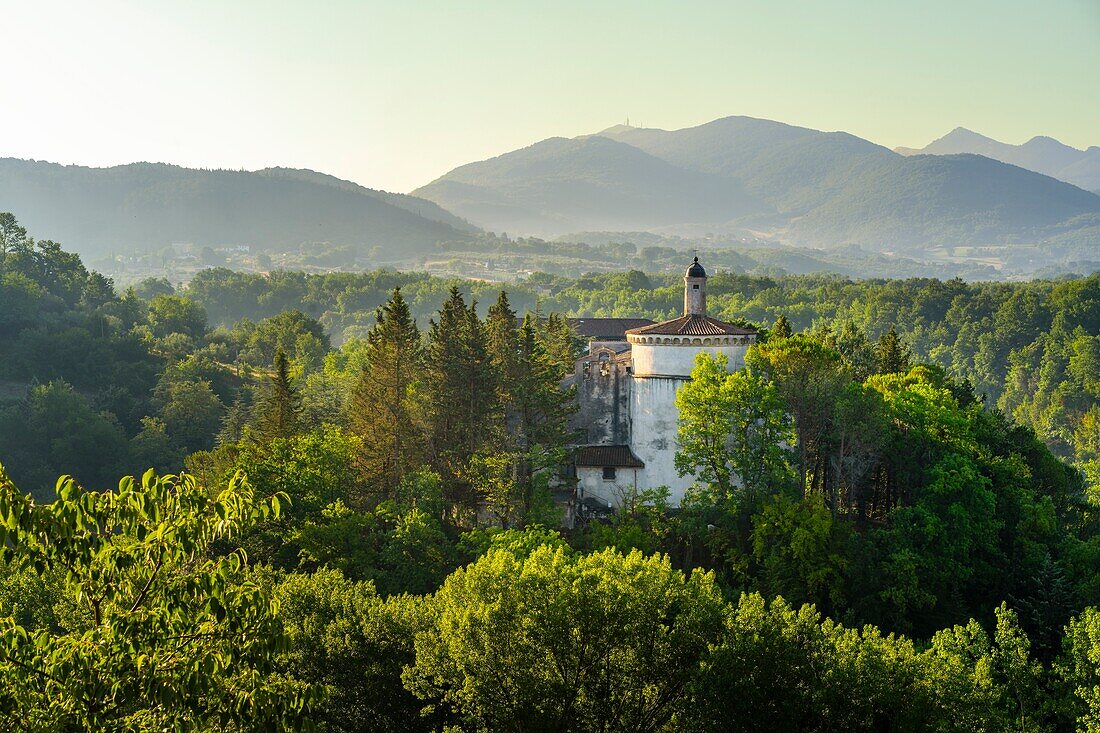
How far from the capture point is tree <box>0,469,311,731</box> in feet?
36.3

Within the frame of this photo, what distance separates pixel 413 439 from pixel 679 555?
537 inches

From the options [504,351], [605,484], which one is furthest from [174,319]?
[605,484]

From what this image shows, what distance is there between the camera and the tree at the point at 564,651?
968 inches

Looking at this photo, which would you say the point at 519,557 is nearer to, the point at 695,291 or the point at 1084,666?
the point at 1084,666

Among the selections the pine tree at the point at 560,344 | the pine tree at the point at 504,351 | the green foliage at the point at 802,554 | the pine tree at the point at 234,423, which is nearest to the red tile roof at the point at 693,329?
the pine tree at the point at 504,351

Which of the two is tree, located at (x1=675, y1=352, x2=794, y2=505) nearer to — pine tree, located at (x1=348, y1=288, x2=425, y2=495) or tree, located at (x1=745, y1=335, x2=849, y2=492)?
tree, located at (x1=745, y1=335, x2=849, y2=492)

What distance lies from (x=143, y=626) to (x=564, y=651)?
1514 centimetres

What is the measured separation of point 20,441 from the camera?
6819 cm

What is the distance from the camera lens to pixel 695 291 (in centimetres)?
4841

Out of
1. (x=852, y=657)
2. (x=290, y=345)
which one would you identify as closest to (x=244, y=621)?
(x=852, y=657)

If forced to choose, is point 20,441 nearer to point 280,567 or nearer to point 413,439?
point 413,439

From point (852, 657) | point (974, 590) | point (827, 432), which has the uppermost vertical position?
point (827, 432)

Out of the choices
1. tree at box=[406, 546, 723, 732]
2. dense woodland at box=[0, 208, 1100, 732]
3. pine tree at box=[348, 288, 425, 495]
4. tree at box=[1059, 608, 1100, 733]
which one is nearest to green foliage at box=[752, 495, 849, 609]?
dense woodland at box=[0, 208, 1100, 732]

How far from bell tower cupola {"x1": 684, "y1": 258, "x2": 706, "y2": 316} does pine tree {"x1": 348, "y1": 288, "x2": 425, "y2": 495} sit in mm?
13449
